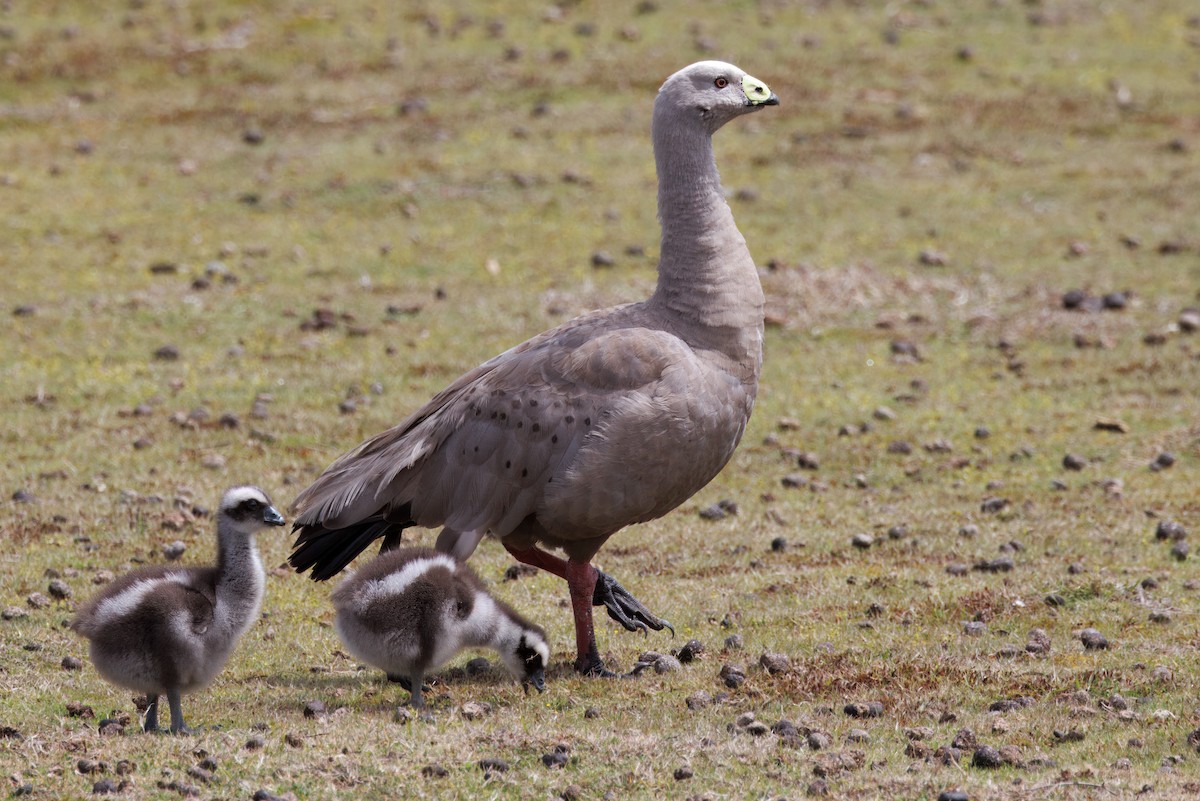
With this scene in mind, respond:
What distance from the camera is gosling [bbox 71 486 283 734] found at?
7.03 metres

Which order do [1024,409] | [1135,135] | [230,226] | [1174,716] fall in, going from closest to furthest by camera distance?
[1174,716], [1024,409], [230,226], [1135,135]

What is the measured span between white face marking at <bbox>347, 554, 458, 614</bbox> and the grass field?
0.59m

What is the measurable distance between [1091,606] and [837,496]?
335 cm

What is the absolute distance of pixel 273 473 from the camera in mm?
12742

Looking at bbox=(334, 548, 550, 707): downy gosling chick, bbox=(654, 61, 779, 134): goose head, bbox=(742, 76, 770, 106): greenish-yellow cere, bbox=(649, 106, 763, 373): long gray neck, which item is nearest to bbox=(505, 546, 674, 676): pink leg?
bbox=(334, 548, 550, 707): downy gosling chick

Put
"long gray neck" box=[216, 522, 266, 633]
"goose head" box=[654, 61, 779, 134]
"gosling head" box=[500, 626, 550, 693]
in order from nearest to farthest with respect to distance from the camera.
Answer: "long gray neck" box=[216, 522, 266, 633] < "gosling head" box=[500, 626, 550, 693] < "goose head" box=[654, 61, 779, 134]

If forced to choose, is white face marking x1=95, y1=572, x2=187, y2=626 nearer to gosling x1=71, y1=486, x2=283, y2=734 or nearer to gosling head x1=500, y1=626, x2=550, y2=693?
gosling x1=71, y1=486, x2=283, y2=734

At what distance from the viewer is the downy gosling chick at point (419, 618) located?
754 centimetres

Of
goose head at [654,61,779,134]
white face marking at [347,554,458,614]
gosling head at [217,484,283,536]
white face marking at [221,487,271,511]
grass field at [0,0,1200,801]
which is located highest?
goose head at [654,61,779,134]

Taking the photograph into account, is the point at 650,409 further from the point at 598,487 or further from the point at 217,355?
the point at 217,355

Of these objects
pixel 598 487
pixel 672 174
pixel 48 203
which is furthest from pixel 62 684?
pixel 48 203

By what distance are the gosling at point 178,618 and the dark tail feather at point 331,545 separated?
1206mm

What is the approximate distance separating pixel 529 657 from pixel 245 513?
1.71 m

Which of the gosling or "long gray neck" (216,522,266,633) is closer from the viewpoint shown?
the gosling
